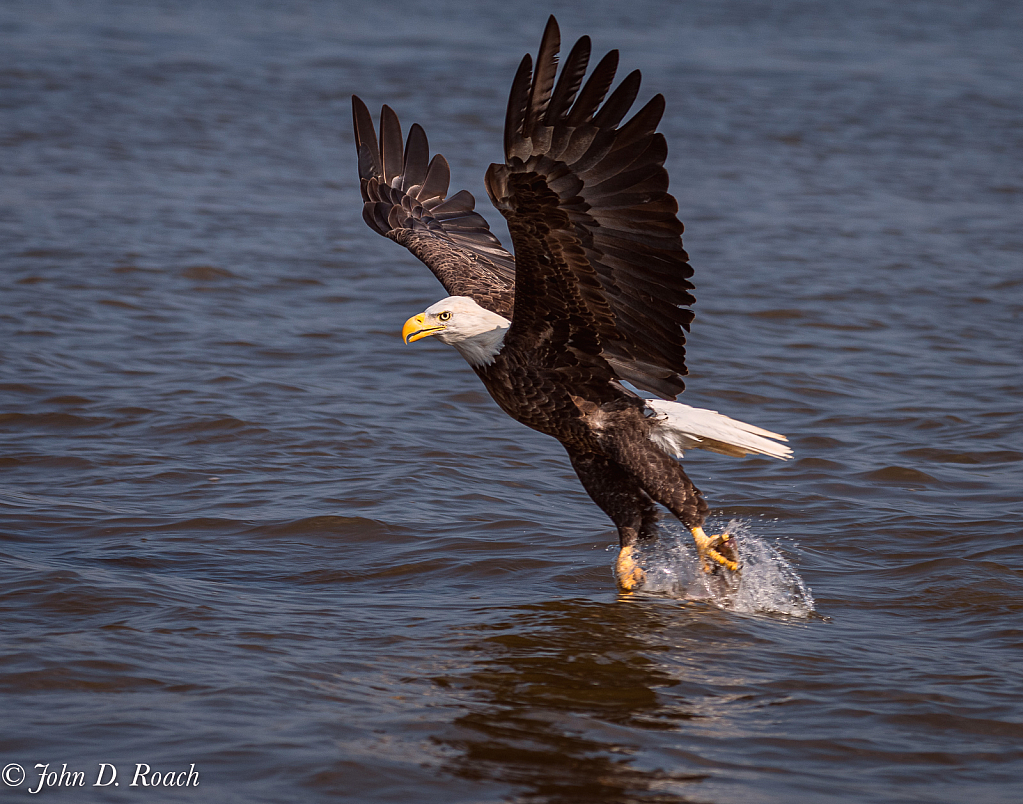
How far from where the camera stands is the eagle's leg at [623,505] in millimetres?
4684

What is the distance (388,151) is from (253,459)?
1.56 meters

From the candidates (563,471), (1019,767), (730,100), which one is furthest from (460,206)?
(730,100)

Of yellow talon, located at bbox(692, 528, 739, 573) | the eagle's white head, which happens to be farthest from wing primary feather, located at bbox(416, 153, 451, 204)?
yellow talon, located at bbox(692, 528, 739, 573)

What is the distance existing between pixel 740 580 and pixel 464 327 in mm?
1339

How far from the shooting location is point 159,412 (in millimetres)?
6270

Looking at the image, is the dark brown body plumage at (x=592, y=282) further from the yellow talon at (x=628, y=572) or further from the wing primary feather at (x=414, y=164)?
the wing primary feather at (x=414, y=164)

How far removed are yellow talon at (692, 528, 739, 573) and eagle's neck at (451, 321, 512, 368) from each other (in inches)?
37.9

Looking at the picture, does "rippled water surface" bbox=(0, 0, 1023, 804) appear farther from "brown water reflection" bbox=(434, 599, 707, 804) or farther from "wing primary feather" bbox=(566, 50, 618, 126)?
"wing primary feather" bbox=(566, 50, 618, 126)

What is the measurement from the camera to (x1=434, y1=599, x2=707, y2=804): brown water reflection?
3.22 meters

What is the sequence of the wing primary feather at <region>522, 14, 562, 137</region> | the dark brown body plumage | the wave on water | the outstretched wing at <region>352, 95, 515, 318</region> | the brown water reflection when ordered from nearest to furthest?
the brown water reflection < the wing primary feather at <region>522, 14, 562, 137</region> < the dark brown body plumage < the wave on water < the outstretched wing at <region>352, 95, 515, 318</region>

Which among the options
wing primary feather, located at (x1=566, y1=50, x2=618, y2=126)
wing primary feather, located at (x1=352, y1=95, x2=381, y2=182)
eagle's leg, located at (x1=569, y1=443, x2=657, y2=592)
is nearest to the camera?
wing primary feather, located at (x1=566, y1=50, x2=618, y2=126)

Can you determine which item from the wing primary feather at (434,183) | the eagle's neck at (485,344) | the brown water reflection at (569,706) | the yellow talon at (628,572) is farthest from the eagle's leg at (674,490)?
the wing primary feather at (434,183)

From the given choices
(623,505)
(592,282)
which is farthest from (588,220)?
(623,505)

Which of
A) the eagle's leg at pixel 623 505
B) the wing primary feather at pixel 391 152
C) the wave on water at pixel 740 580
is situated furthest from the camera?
the wing primary feather at pixel 391 152
